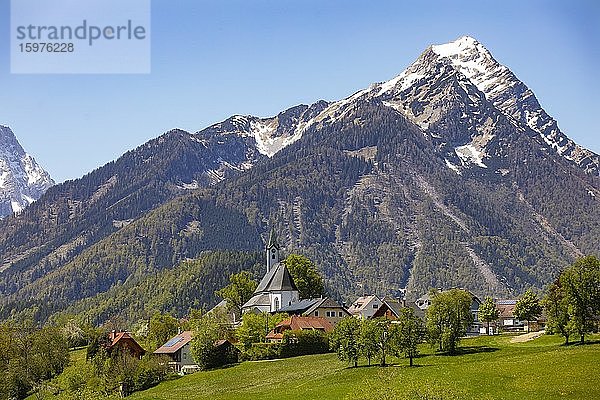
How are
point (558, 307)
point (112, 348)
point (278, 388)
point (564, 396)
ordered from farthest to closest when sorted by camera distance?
point (112, 348)
point (558, 307)
point (278, 388)
point (564, 396)

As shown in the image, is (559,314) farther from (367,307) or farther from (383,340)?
(367,307)

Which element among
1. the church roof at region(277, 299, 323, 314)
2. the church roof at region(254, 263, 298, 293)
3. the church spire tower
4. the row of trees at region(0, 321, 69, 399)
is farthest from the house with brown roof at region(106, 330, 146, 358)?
the church spire tower

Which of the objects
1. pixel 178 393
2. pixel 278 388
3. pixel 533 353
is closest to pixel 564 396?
pixel 533 353

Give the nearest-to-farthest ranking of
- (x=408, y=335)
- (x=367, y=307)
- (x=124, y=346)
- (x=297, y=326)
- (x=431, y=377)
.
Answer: (x=431, y=377), (x=408, y=335), (x=124, y=346), (x=297, y=326), (x=367, y=307)

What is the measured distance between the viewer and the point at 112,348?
124 metres

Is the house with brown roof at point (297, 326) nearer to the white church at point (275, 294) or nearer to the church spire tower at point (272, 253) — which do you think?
the white church at point (275, 294)

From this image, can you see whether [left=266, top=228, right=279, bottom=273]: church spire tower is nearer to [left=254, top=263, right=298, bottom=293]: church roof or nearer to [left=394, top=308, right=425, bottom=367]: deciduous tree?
[left=254, top=263, right=298, bottom=293]: church roof

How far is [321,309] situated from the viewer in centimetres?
14938

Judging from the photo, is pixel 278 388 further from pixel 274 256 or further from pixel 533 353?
pixel 274 256

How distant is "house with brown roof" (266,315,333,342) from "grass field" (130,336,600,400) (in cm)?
1044

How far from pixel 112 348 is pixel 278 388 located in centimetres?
4828

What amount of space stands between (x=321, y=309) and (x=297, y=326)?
21.7 metres

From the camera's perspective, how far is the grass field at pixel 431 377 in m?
65.6

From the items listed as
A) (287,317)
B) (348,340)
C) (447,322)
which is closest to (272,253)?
(287,317)
